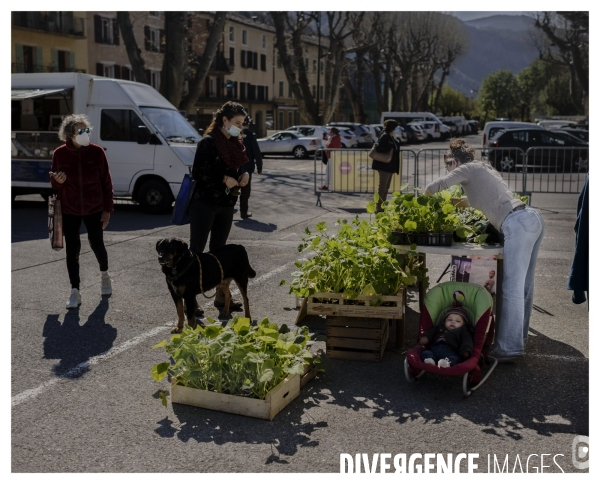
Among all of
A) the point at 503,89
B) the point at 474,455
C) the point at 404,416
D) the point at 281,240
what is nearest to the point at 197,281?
the point at 404,416

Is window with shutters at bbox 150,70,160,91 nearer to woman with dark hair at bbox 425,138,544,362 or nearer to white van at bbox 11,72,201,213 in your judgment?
white van at bbox 11,72,201,213

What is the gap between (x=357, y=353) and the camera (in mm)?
6211

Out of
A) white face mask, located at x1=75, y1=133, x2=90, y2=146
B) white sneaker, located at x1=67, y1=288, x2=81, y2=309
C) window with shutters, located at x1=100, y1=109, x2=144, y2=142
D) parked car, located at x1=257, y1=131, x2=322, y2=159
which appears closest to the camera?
white face mask, located at x1=75, y1=133, x2=90, y2=146

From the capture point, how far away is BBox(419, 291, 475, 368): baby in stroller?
217 inches

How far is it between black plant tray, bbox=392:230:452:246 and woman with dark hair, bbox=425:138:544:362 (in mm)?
374

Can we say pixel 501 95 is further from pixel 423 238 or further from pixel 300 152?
pixel 423 238

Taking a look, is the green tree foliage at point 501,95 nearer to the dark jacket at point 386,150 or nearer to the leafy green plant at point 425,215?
the dark jacket at point 386,150

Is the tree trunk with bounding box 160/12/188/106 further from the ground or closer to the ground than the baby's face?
further from the ground

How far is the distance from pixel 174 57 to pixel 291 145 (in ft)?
38.5

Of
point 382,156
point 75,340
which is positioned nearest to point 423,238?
point 75,340

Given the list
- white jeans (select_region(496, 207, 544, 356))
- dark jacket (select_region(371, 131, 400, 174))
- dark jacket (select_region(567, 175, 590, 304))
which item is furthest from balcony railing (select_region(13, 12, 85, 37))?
dark jacket (select_region(567, 175, 590, 304))

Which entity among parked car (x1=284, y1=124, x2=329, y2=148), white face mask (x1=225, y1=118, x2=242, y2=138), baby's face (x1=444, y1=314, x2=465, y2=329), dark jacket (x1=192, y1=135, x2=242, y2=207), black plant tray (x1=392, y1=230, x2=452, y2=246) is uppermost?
parked car (x1=284, y1=124, x2=329, y2=148)

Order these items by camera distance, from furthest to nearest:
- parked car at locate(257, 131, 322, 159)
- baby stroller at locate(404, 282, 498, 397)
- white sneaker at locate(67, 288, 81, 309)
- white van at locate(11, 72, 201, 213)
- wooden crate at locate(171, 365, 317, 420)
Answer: parked car at locate(257, 131, 322, 159)
white van at locate(11, 72, 201, 213)
white sneaker at locate(67, 288, 81, 309)
baby stroller at locate(404, 282, 498, 397)
wooden crate at locate(171, 365, 317, 420)

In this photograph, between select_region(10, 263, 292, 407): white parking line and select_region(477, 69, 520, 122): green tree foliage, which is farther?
select_region(477, 69, 520, 122): green tree foliage
